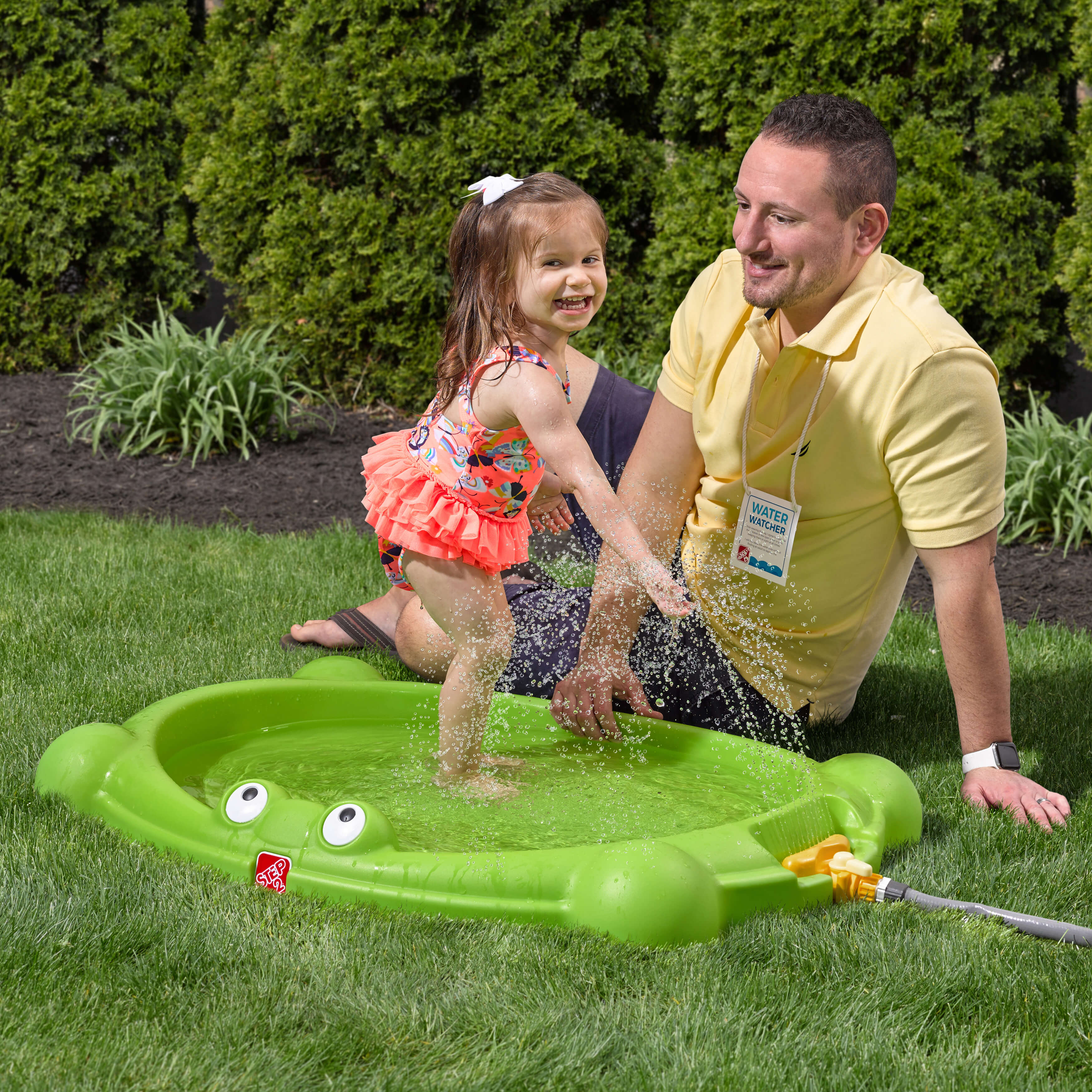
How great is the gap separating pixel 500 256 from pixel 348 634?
1376 millimetres

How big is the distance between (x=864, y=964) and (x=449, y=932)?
66 cm

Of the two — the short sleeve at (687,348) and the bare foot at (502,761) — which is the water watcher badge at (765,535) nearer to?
the short sleeve at (687,348)

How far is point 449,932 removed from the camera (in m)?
2.04

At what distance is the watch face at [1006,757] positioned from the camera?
2.62m

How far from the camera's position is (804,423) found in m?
2.67

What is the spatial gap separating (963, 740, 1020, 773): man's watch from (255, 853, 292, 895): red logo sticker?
4.67 feet

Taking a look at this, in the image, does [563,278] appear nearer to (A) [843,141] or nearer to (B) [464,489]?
(B) [464,489]

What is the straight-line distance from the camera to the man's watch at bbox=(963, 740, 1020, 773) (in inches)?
103

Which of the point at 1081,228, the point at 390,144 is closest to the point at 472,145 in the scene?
the point at 390,144

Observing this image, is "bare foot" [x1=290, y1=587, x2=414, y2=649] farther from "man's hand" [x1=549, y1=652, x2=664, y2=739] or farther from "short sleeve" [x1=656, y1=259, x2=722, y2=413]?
"short sleeve" [x1=656, y1=259, x2=722, y2=413]

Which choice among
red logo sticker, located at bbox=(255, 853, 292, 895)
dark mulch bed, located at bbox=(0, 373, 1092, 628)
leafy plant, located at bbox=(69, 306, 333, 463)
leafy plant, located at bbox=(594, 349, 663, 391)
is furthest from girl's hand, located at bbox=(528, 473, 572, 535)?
leafy plant, located at bbox=(69, 306, 333, 463)

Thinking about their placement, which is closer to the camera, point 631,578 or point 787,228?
point 787,228

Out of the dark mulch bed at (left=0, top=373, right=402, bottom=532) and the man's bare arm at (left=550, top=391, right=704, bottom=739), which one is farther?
the dark mulch bed at (left=0, top=373, right=402, bottom=532)

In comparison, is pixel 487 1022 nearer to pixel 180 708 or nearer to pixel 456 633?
pixel 456 633
